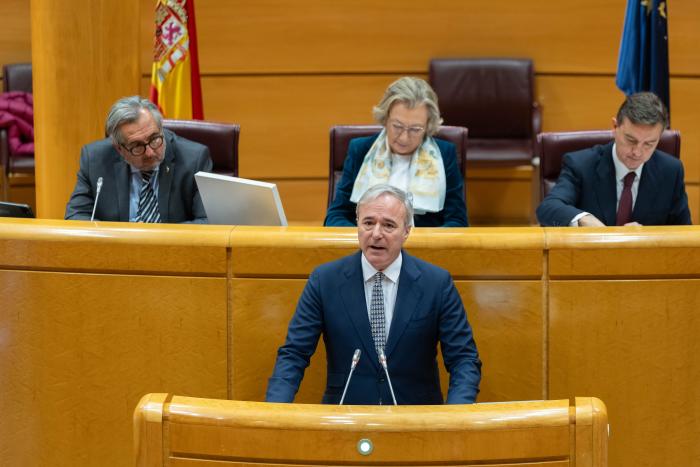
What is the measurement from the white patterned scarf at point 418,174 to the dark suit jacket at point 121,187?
22.4 inches

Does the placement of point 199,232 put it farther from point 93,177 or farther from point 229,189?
point 93,177

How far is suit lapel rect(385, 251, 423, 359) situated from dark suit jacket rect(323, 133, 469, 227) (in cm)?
94

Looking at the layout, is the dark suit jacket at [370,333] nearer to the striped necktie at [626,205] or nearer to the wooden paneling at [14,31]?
the striped necktie at [626,205]

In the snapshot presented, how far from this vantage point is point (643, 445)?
9.30ft

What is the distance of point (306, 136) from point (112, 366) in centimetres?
343

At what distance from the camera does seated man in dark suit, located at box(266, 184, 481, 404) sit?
2.58 m

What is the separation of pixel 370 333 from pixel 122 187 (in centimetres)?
Answer: 128

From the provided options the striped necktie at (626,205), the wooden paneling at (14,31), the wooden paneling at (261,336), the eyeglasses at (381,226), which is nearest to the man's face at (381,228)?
the eyeglasses at (381,226)

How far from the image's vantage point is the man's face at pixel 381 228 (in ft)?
8.41

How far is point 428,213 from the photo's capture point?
3586 millimetres

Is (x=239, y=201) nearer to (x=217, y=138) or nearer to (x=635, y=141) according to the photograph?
(x=217, y=138)

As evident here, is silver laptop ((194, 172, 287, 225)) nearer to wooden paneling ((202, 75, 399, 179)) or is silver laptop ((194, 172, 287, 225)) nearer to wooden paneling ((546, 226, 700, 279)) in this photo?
wooden paneling ((546, 226, 700, 279))

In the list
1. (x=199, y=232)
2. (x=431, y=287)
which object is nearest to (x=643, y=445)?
(x=431, y=287)

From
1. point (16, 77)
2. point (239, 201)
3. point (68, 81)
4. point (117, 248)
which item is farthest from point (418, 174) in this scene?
point (16, 77)
